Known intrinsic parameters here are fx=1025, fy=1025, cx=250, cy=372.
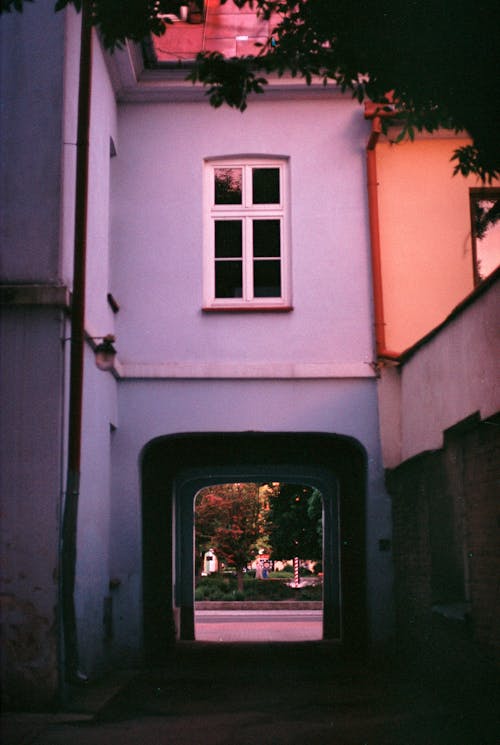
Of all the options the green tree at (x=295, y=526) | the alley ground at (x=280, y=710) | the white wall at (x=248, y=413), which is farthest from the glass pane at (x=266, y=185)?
the green tree at (x=295, y=526)

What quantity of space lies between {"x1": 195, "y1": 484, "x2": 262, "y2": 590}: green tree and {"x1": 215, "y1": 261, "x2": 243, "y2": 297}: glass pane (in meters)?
23.4

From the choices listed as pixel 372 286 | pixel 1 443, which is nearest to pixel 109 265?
pixel 372 286

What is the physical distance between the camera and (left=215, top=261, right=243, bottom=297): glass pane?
13.6 metres

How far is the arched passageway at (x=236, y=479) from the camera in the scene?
14.2 meters

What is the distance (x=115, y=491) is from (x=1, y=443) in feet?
12.9

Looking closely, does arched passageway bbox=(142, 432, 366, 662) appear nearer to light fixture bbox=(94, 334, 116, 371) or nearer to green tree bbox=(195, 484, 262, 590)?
light fixture bbox=(94, 334, 116, 371)

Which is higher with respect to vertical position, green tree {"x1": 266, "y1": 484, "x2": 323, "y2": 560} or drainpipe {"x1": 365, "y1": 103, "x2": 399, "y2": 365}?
drainpipe {"x1": 365, "y1": 103, "x2": 399, "y2": 365}

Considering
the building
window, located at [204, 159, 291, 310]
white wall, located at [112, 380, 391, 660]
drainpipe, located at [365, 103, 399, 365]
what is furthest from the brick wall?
window, located at [204, 159, 291, 310]

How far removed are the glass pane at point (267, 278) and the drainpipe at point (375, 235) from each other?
127 cm

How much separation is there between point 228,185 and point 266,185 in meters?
0.51

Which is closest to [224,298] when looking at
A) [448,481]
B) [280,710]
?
[448,481]

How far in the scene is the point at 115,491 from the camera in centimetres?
1304

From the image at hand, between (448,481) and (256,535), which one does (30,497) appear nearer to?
(448,481)

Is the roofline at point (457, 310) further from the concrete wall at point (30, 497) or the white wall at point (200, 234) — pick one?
the concrete wall at point (30, 497)
